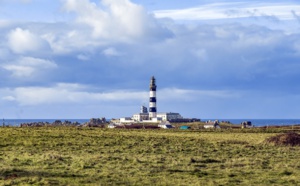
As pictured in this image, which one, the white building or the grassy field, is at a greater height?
the white building

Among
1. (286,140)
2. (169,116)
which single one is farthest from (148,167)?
(169,116)

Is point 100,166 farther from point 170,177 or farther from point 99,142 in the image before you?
point 99,142

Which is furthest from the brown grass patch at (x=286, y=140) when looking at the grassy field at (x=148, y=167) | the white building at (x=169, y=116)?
the white building at (x=169, y=116)

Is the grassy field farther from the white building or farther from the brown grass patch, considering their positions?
the white building

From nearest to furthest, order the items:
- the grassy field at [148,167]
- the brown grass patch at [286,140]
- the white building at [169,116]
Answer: the grassy field at [148,167], the brown grass patch at [286,140], the white building at [169,116]

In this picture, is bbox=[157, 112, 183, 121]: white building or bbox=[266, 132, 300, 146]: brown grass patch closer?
bbox=[266, 132, 300, 146]: brown grass patch

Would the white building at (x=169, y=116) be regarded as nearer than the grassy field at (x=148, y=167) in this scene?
No

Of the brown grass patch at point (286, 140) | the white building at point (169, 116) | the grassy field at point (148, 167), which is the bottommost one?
the grassy field at point (148, 167)

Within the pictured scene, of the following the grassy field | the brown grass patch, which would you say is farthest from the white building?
the grassy field

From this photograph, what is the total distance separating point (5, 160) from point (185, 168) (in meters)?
10.8

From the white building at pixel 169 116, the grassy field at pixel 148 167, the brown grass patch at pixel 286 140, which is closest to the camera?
the grassy field at pixel 148 167

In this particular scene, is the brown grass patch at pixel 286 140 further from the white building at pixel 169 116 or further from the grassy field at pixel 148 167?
the white building at pixel 169 116

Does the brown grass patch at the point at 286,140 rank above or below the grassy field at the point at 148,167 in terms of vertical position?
above

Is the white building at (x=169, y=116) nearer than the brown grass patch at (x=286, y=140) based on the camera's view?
No
